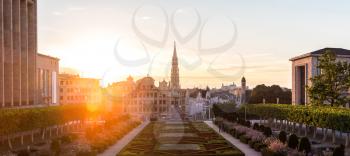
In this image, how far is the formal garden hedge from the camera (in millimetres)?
35438

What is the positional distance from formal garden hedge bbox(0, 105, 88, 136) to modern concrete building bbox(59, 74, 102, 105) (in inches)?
3443

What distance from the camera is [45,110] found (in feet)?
145

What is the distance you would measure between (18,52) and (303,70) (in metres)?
55.1

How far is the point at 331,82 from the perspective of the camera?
51406 millimetres

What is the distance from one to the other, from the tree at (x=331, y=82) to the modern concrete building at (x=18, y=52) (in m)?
37.5

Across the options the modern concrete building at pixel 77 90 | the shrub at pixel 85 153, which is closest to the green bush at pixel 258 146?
the shrub at pixel 85 153

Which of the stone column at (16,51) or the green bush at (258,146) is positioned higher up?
the stone column at (16,51)

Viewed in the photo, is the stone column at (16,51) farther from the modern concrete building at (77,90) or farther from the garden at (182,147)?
the modern concrete building at (77,90)

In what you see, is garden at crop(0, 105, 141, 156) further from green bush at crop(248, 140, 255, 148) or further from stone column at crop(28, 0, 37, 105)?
stone column at crop(28, 0, 37, 105)

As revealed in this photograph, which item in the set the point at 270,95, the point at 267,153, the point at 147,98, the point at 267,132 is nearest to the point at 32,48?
the point at 267,132

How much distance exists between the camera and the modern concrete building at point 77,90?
14338 centimetres

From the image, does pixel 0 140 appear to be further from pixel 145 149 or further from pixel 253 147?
pixel 253 147

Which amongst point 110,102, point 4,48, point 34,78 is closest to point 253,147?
point 4,48

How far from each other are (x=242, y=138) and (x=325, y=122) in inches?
285
